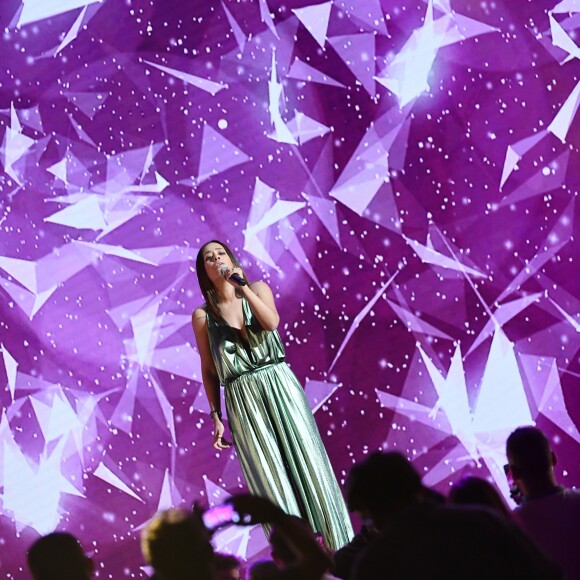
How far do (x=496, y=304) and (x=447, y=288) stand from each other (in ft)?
0.91

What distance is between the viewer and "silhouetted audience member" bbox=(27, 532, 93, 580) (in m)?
1.98

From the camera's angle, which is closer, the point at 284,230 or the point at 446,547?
the point at 446,547

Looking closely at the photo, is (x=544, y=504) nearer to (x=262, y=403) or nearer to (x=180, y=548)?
(x=180, y=548)

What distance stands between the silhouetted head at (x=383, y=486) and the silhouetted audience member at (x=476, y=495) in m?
0.33

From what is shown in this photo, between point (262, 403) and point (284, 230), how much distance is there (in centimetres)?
167

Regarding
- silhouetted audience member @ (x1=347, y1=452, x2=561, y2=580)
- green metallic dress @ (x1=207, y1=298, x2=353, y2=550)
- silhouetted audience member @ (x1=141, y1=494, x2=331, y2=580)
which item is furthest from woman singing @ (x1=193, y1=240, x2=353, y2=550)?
silhouetted audience member @ (x1=347, y1=452, x2=561, y2=580)

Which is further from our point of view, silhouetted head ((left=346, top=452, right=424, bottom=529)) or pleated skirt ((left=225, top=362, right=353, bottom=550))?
pleated skirt ((left=225, top=362, right=353, bottom=550))

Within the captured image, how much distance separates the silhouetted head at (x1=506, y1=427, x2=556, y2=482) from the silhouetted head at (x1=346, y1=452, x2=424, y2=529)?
587 mm

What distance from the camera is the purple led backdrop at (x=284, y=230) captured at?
5.27 meters

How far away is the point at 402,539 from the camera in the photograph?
1.68 metres

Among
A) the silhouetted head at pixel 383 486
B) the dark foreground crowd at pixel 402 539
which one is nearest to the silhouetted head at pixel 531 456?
the dark foreground crowd at pixel 402 539

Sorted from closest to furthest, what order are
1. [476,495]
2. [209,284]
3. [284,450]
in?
[476,495] < [284,450] < [209,284]

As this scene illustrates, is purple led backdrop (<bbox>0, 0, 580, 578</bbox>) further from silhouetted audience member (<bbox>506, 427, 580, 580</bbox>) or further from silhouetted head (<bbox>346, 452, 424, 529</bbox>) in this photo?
silhouetted head (<bbox>346, 452, 424, 529</bbox>)

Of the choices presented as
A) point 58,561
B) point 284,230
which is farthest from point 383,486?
point 284,230
